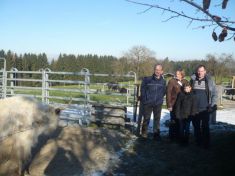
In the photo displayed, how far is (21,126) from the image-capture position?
18.6 feet

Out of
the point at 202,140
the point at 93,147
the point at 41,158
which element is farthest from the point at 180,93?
the point at 41,158

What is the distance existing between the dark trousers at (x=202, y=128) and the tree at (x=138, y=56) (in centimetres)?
3441

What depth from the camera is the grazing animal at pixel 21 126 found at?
559 cm

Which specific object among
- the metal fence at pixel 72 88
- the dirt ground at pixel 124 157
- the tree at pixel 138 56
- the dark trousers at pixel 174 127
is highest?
the tree at pixel 138 56

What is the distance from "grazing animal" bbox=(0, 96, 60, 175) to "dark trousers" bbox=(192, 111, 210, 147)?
128 inches

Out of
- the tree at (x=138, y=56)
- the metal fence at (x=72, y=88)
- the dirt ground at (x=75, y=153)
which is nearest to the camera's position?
the dirt ground at (x=75, y=153)

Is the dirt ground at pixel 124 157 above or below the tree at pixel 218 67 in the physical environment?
below

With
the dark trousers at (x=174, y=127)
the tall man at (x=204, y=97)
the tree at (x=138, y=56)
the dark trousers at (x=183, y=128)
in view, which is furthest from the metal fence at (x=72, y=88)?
the tree at (x=138, y=56)

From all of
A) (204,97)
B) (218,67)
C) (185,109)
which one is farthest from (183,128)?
(218,67)

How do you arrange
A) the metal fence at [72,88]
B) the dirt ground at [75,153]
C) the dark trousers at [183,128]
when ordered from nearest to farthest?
1. the dirt ground at [75,153]
2. the dark trousers at [183,128]
3. the metal fence at [72,88]

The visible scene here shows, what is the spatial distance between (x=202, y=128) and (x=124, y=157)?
5.94ft

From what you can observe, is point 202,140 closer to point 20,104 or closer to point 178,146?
point 178,146

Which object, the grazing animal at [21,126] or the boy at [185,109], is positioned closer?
the grazing animal at [21,126]

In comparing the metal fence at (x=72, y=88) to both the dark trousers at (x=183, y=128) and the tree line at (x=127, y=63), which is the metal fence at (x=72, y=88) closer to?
the dark trousers at (x=183, y=128)
